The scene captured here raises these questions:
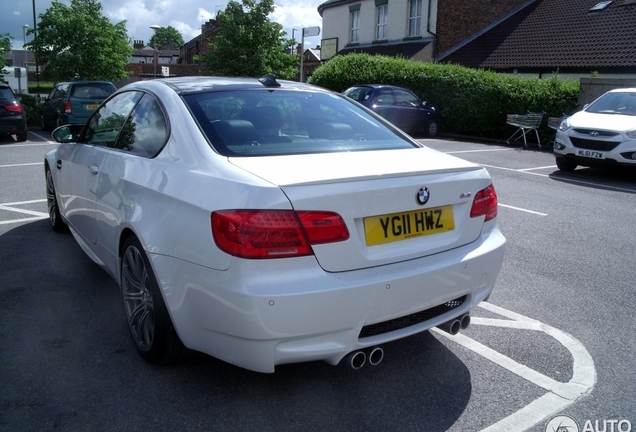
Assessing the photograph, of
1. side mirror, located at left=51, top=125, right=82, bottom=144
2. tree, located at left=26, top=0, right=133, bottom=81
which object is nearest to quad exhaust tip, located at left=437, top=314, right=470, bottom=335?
side mirror, located at left=51, top=125, right=82, bottom=144

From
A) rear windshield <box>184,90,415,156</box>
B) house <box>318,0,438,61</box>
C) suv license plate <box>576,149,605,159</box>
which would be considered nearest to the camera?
rear windshield <box>184,90,415,156</box>

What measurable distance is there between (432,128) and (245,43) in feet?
37.5

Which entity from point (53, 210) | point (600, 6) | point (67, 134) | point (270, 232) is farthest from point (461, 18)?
point (270, 232)

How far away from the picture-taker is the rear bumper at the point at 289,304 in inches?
104

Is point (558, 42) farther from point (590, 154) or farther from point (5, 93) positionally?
point (5, 93)

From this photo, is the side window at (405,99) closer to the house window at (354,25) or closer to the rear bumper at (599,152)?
the rear bumper at (599,152)

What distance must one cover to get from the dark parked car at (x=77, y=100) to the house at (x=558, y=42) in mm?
15560

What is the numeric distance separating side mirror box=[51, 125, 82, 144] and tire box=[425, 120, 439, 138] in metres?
15.5

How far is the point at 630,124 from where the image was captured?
1081cm

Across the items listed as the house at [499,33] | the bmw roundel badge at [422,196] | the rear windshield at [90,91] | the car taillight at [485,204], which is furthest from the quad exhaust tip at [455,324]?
the house at [499,33]

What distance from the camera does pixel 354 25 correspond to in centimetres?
3328

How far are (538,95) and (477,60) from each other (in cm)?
942

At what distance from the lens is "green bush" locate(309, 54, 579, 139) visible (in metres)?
17.5

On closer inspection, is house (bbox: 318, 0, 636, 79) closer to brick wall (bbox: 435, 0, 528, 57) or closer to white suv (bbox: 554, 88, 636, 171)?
brick wall (bbox: 435, 0, 528, 57)
